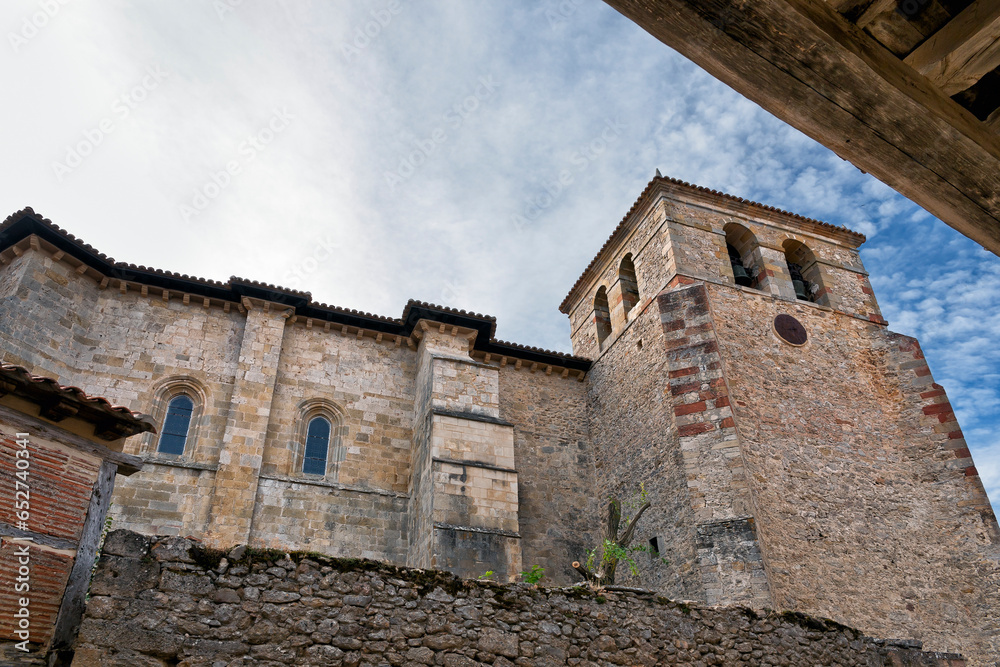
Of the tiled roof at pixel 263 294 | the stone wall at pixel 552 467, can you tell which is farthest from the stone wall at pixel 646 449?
the tiled roof at pixel 263 294

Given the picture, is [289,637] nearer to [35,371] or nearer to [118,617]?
[118,617]

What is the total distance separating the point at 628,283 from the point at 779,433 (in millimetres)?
5283

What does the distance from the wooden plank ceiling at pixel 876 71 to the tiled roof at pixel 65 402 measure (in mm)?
5820

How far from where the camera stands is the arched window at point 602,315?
16312 mm

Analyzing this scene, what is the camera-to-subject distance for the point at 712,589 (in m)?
9.86

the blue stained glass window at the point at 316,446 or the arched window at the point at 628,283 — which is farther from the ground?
the arched window at the point at 628,283

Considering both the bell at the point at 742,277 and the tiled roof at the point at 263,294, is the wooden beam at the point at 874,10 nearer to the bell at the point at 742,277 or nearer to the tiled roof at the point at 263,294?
the tiled roof at the point at 263,294

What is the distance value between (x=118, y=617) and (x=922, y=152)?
5731mm

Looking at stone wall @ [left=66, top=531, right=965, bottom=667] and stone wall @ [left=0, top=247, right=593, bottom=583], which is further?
stone wall @ [left=0, top=247, right=593, bottom=583]

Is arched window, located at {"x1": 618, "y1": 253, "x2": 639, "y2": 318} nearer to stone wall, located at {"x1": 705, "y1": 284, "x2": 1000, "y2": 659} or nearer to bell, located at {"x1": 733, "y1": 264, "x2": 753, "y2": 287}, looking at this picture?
bell, located at {"x1": 733, "y1": 264, "x2": 753, "y2": 287}

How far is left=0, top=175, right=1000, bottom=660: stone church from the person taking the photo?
35.1 feet

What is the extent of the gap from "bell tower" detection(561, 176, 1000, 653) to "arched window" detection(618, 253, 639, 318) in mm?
47

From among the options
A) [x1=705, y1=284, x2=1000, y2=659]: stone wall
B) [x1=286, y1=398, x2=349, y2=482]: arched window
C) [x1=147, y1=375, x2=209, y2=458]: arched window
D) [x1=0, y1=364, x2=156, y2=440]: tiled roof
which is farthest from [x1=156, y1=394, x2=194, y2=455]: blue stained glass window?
[x1=705, y1=284, x2=1000, y2=659]: stone wall

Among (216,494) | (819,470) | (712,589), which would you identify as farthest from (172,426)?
(819,470)
